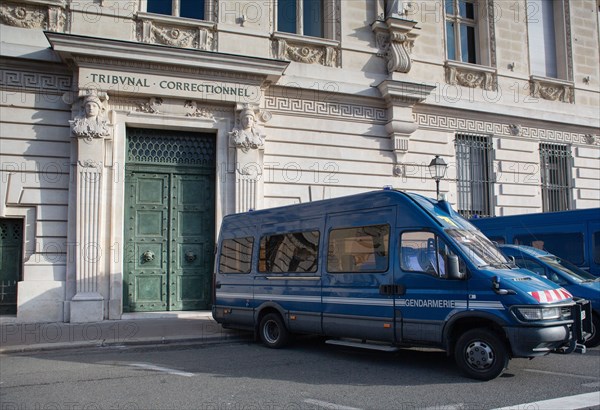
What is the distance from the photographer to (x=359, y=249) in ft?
28.3

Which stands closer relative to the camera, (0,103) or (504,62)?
(0,103)

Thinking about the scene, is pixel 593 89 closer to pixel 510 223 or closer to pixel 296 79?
pixel 510 223

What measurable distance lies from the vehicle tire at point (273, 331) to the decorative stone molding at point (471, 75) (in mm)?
11303

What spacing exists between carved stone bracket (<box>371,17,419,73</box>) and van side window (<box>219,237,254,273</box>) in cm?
832

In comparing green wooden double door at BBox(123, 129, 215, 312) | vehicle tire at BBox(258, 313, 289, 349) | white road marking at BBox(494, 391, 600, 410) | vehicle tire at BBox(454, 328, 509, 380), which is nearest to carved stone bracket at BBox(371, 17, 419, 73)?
green wooden double door at BBox(123, 129, 215, 312)

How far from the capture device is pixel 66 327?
11922mm

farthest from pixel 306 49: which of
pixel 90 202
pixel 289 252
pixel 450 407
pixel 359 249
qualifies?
pixel 450 407

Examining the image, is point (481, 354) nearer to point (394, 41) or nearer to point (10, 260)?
point (10, 260)

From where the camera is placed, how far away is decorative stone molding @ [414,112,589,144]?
17.2m

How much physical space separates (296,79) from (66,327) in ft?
29.2

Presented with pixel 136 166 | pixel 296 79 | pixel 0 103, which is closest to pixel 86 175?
pixel 136 166

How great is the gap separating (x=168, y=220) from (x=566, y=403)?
10785 millimetres

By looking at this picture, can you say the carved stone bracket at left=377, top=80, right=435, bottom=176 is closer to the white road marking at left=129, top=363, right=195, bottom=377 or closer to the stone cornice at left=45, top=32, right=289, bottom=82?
the stone cornice at left=45, top=32, right=289, bottom=82

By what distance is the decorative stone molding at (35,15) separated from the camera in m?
13.2
